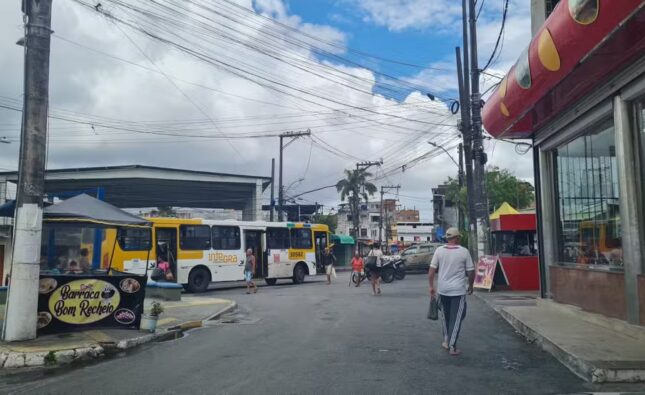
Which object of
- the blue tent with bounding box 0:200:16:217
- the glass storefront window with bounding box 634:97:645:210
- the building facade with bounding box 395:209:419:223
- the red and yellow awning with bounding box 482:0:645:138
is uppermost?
the building facade with bounding box 395:209:419:223

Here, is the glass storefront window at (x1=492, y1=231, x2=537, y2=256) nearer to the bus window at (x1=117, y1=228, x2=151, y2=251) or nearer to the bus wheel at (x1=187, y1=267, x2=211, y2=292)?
the bus wheel at (x1=187, y1=267, x2=211, y2=292)

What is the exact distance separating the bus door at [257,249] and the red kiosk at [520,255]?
9723mm

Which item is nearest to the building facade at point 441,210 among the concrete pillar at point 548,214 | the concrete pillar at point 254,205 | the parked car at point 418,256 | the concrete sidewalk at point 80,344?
the concrete pillar at point 254,205

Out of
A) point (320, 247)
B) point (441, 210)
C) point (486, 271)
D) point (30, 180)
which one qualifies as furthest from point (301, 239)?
point (441, 210)

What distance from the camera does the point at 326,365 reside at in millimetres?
7473

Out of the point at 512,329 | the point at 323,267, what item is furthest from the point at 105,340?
the point at 323,267

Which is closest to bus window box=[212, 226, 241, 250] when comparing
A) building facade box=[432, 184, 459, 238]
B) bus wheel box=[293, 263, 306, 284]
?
bus wheel box=[293, 263, 306, 284]

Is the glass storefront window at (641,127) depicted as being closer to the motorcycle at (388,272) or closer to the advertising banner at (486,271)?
the advertising banner at (486,271)

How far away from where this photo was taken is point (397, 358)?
785cm

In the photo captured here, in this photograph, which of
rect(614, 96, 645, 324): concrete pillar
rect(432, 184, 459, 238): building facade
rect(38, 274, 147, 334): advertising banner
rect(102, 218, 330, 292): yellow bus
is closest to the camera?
rect(614, 96, 645, 324): concrete pillar

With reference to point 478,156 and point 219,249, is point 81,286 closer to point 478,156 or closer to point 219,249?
point 478,156

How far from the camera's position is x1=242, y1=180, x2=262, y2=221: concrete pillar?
3875 centimetres

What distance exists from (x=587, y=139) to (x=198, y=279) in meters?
15.8

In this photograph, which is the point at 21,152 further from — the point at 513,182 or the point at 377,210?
the point at 377,210
